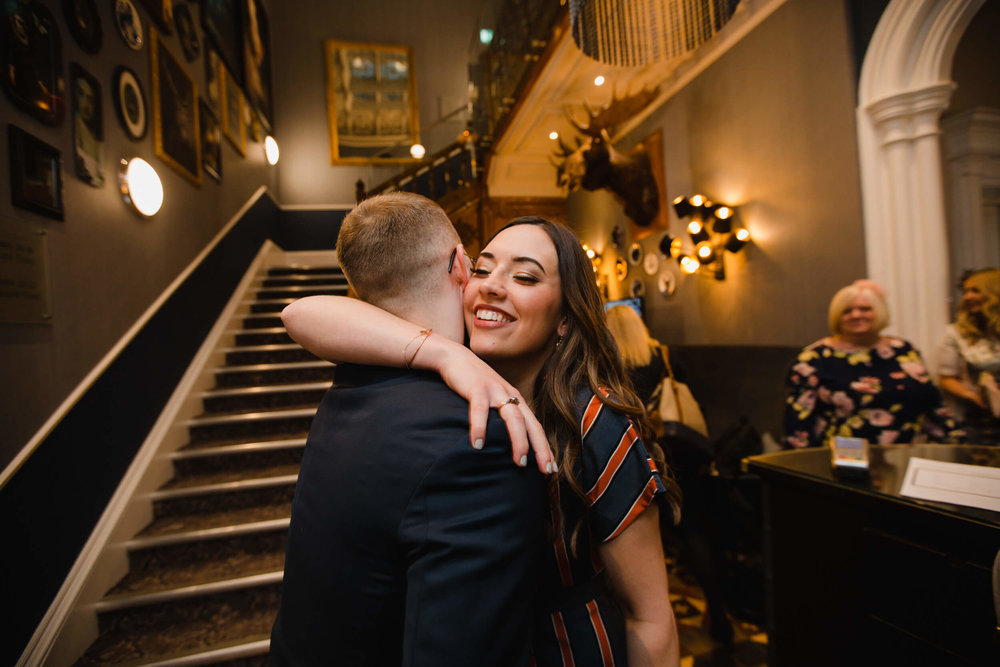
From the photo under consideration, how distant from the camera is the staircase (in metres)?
2.46

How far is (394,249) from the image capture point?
958 millimetres

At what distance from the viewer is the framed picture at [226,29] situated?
200 inches

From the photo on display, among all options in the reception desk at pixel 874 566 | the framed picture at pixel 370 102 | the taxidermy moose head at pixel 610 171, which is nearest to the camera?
the reception desk at pixel 874 566

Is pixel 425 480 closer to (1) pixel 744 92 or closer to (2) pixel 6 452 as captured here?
(2) pixel 6 452

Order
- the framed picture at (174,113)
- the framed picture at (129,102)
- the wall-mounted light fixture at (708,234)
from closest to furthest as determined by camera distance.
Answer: the framed picture at (129,102) < the framed picture at (174,113) < the wall-mounted light fixture at (708,234)

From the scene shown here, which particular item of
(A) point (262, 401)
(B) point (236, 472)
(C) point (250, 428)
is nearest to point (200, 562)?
(B) point (236, 472)

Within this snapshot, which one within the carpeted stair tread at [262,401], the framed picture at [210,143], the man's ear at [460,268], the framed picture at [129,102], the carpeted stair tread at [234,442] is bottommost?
the carpeted stair tread at [234,442]

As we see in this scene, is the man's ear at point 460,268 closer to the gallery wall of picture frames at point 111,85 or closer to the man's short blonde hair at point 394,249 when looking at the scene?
the man's short blonde hair at point 394,249

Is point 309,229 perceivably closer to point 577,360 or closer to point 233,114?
point 233,114

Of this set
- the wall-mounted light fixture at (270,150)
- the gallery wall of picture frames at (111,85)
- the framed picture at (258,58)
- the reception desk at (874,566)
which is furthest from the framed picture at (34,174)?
the wall-mounted light fixture at (270,150)

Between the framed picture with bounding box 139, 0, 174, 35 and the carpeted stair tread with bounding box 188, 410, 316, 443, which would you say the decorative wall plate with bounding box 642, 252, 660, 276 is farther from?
the framed picture with bounding box 139, 0, 174, 35

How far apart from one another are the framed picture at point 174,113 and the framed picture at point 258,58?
8.44 feet

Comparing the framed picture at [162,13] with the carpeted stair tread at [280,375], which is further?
the carpeted stair tread at [280,375]

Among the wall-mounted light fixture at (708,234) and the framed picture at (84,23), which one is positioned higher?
the framed picture at (84,23)
